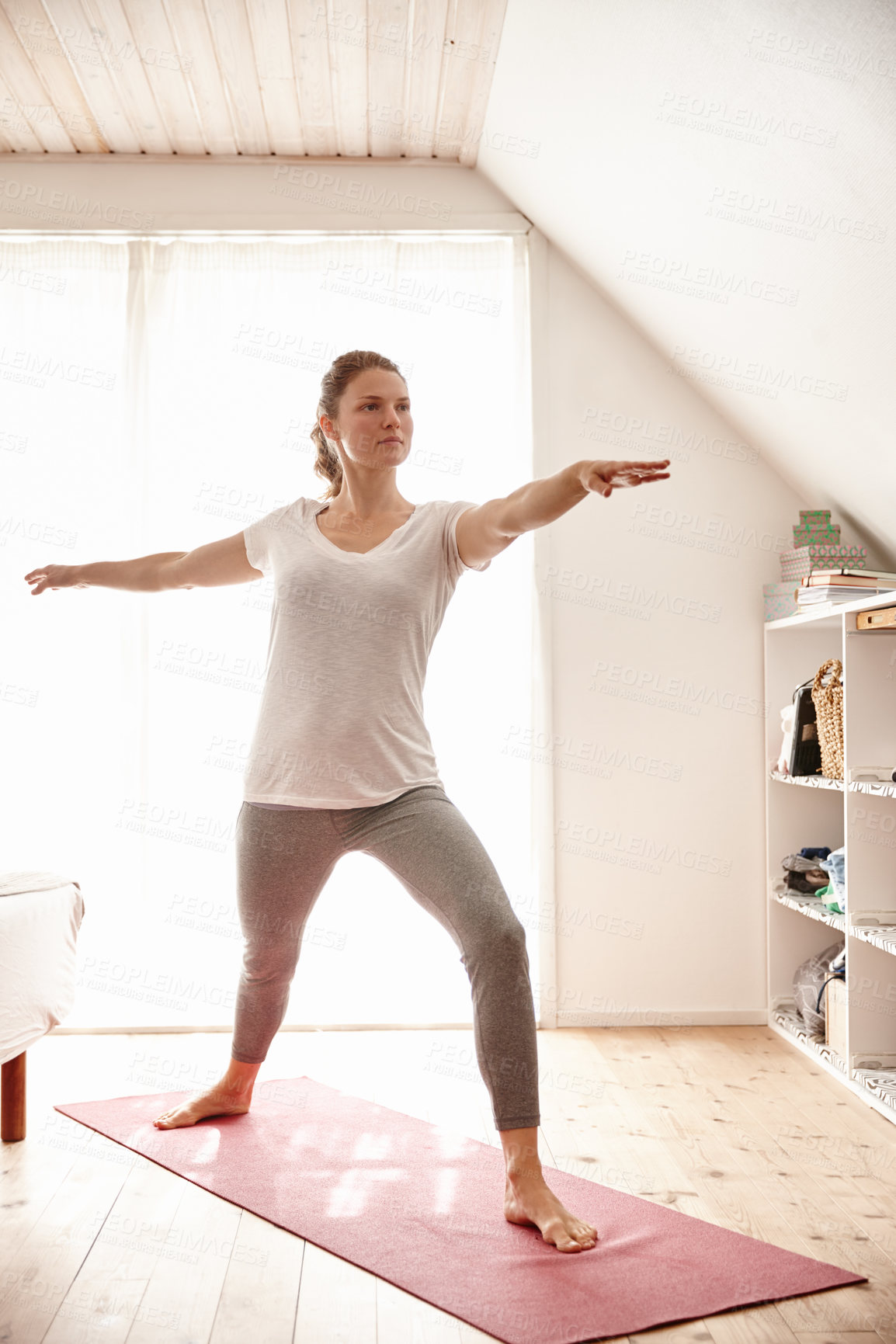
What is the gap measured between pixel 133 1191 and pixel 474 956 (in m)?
0.81

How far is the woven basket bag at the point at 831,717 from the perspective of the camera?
9.44 feet

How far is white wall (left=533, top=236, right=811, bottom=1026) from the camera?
3367 mm

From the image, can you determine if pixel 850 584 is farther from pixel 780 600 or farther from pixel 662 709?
pixel 662 709

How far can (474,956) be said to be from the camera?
1.88 meters

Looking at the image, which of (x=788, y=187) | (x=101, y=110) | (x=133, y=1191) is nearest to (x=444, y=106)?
(x=101, y=110)

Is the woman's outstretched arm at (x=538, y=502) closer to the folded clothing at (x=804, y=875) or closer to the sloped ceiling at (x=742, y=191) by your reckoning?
the sloped ceiling at (x=742, y=191)

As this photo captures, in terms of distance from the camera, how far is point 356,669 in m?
2.11

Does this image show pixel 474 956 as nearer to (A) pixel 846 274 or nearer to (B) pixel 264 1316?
(B) pixel 264 1316

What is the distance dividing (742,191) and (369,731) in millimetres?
1371

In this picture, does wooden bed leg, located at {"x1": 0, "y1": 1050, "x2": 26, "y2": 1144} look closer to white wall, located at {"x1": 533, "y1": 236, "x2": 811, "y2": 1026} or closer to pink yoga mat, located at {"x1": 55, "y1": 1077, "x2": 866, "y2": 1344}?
pink yoga mat, located at {"x1": 55, "y1": 1077, "x2": 866, "y2": 1344}

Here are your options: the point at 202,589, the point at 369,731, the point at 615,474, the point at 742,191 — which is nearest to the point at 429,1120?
the point at 369,731

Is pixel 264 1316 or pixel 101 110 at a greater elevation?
pixel 101 110

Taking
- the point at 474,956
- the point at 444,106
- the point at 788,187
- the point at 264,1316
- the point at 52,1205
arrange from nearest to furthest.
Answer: the point at 264,1316 < the point at 474,956 < the point at 52,1205 < the point at 788,187 < the point at 444,106

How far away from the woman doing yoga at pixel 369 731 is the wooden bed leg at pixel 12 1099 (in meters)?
0.28
